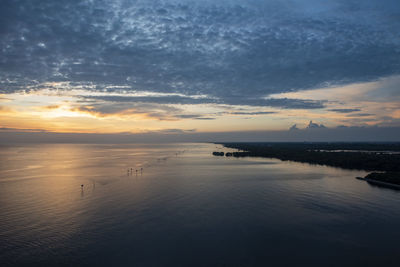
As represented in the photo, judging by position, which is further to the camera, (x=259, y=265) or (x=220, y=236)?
(x=220, y=236)

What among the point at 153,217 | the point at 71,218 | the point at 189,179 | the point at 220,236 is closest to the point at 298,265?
the point at 220,236

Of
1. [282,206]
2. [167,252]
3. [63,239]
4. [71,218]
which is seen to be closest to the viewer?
[167,252]

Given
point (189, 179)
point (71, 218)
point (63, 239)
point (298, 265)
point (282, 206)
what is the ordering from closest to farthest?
point (298, 265) → point (63, 239) → point (71, 218) → point (282, 206) → point (189, 179)

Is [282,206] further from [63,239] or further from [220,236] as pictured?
[63,239]

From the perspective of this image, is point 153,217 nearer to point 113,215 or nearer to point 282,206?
point 113,215

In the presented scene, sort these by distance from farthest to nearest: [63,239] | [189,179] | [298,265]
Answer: [189,179], [63,239], [298,265]

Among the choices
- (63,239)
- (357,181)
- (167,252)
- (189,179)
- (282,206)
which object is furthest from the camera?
(189,179)

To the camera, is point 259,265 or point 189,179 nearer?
point 259,265


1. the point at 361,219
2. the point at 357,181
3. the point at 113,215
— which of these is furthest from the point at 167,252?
the point at 357,181

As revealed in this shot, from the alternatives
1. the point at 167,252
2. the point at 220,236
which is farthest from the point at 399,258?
the point at 167,252
